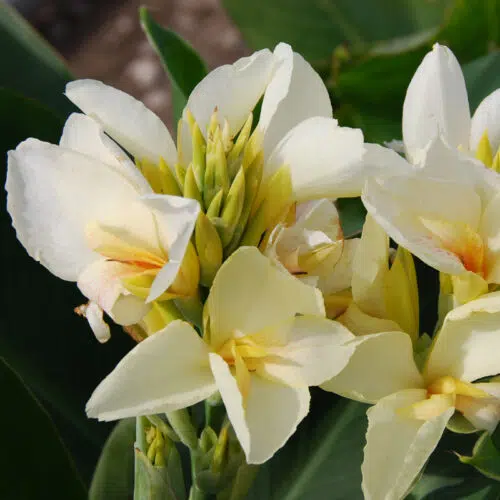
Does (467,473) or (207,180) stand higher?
(207,180)

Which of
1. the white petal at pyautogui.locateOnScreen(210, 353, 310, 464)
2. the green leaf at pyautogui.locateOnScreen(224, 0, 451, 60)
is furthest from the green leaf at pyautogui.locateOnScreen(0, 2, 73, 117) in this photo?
the green leaf at pyautogui.locateOnScreen(224, 0, 451, 60)

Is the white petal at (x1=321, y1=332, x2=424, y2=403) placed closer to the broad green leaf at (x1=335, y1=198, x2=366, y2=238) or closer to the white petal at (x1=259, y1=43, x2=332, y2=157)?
the white petal at (x1=259, y1=43, x2=332, y2=157)

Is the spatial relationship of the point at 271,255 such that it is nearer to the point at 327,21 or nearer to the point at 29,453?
the point at 29,453

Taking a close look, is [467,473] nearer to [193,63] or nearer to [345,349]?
[345,349]

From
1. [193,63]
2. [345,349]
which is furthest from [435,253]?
[193,63]

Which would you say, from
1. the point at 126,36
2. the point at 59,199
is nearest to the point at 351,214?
the point at 59,199
